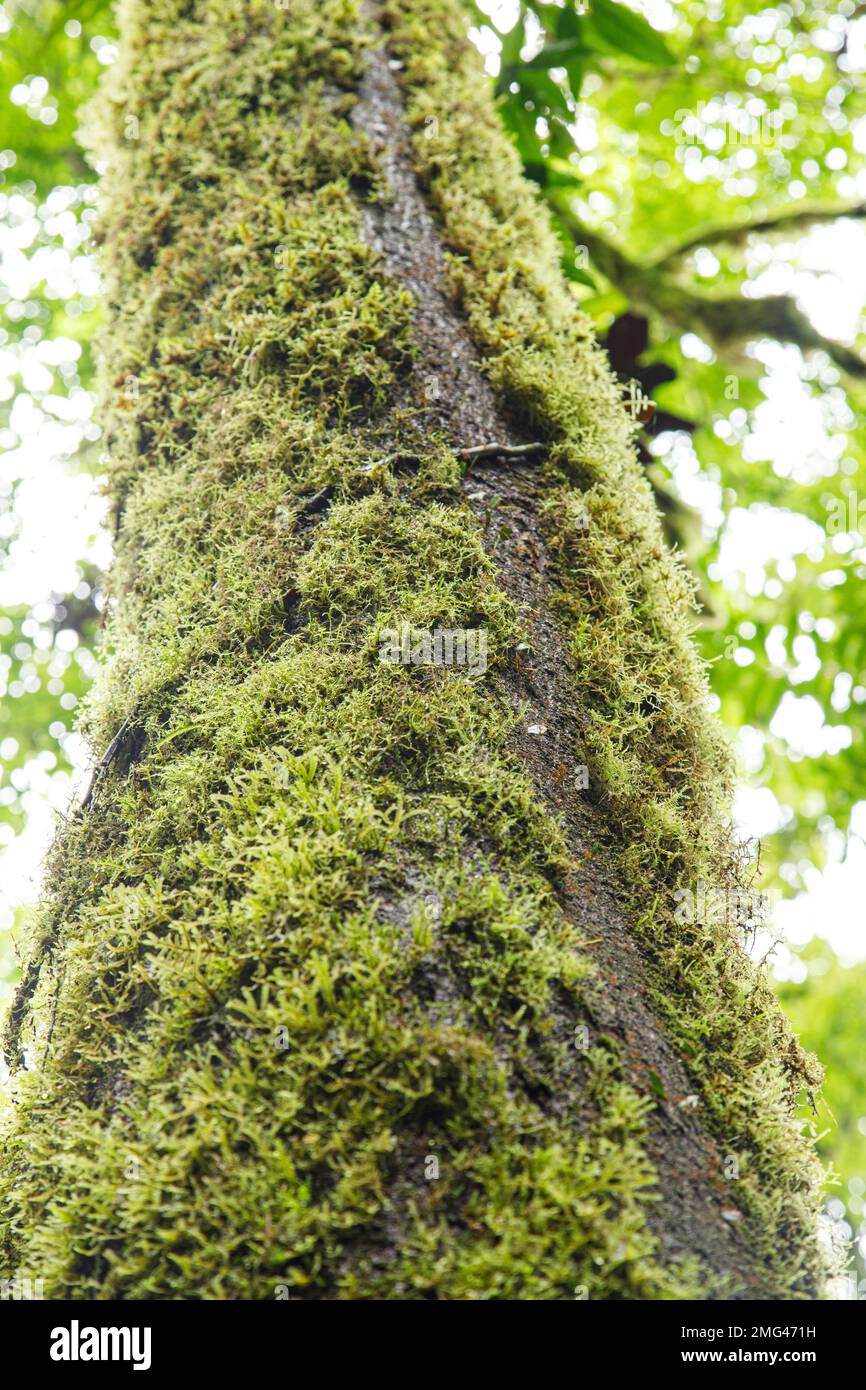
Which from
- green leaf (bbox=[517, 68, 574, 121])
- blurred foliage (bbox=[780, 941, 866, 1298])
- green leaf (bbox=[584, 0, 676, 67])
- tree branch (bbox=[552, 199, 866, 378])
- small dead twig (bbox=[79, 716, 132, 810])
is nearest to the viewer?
small dead twig (bbox=[79, 716, 132, 810])

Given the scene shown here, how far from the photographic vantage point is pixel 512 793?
136 cm

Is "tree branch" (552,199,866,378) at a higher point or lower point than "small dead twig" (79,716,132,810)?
higher

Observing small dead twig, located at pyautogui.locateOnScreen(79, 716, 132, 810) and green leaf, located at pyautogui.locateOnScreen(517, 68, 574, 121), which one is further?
green leaf, located at pyautogui.locateOnScreen(517, 68, 574, 121)

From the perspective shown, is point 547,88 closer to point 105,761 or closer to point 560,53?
point 560,53

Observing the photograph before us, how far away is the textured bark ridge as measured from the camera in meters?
1.06

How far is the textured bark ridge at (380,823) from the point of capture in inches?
41.6

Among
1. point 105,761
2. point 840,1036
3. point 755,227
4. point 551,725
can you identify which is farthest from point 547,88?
point 840,1036

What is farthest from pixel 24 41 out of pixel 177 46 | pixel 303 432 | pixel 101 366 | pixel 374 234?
pixel 303 432

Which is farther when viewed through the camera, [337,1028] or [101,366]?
[101,366]

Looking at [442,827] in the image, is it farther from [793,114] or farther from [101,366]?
[793,114]

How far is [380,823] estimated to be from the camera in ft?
4.33

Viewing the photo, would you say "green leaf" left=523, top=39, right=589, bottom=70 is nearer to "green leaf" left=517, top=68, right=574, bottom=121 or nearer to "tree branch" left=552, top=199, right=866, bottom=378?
"green leaf" left=517, top=68, right=574, bottom=121

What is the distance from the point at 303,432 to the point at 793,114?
5.31 metres

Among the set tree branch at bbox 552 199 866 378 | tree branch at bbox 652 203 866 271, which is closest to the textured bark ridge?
tree branch at bbox 552 199 866 378
